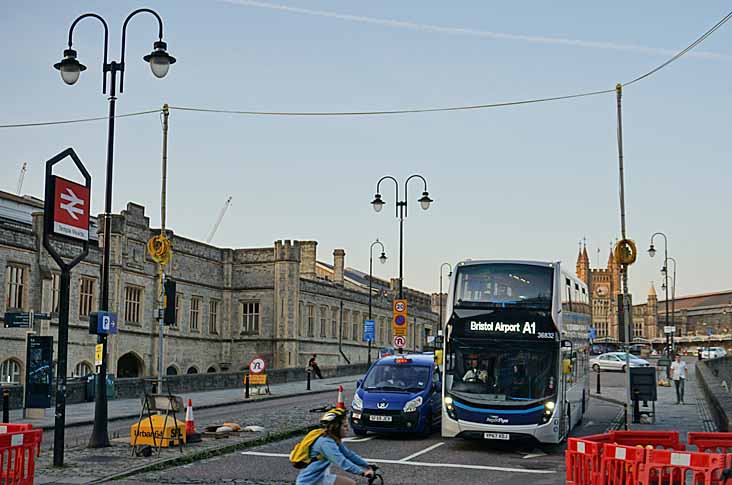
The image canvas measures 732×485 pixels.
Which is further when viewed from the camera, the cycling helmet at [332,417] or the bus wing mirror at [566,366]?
the bus wing mirror at [566,366]

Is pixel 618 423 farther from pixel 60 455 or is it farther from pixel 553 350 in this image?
pixel 60 455

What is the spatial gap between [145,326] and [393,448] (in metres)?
35.6

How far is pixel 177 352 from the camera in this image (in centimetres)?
5644

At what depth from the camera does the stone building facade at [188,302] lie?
42000 millimetres

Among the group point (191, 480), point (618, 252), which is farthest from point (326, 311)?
point (191, 480)

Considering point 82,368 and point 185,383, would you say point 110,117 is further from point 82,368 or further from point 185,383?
point 82,368

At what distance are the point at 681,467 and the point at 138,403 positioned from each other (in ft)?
85.8

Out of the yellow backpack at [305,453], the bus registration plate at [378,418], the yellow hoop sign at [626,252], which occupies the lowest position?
the bus registration plate at [378,418]

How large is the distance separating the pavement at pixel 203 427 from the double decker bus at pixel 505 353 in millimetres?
4692

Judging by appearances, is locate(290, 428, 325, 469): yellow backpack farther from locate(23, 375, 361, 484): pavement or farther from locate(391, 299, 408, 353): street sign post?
locate(391, 299, 408, 353): street sign post

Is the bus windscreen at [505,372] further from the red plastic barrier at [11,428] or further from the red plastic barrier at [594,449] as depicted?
the red plastic barrier at [11,428]

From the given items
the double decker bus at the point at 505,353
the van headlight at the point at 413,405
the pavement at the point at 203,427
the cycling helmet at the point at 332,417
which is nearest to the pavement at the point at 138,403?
the pavement at the point at 203,427

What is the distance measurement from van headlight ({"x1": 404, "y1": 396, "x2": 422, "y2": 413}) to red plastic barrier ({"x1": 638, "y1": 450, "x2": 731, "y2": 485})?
31.0 feet

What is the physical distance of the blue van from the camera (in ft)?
67.2
